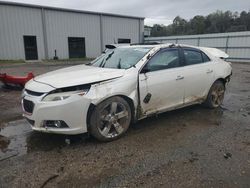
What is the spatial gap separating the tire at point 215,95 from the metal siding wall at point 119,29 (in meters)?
21.8

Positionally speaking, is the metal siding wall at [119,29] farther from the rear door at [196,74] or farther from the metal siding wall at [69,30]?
the rear door at [196,74]

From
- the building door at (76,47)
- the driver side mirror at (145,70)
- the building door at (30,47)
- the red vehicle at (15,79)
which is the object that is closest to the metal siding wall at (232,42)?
the building door at (76,47)

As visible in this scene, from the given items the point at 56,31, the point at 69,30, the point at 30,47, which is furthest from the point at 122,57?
the point at 69,30

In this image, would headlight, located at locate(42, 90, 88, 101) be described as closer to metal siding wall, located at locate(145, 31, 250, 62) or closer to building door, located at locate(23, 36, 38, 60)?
building door, located at locate(23, 36, 38, 60)

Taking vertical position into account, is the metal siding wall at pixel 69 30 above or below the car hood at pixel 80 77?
above

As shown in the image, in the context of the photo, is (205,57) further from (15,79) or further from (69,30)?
(69,30)

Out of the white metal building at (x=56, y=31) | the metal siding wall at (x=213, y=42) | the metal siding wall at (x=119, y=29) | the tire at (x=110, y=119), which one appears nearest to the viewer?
the tire at (x=110, y=119)

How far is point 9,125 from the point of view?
478 cm

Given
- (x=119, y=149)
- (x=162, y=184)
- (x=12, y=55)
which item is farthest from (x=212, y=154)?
(x=12, y=55)

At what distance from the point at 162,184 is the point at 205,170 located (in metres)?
0.68

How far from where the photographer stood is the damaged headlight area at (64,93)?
3.44m

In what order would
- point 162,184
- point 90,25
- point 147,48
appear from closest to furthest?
point 162,184
point 147,48
point 90,25

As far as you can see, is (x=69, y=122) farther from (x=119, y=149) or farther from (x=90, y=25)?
(x=90, y=25)

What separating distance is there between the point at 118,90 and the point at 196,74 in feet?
6.97
